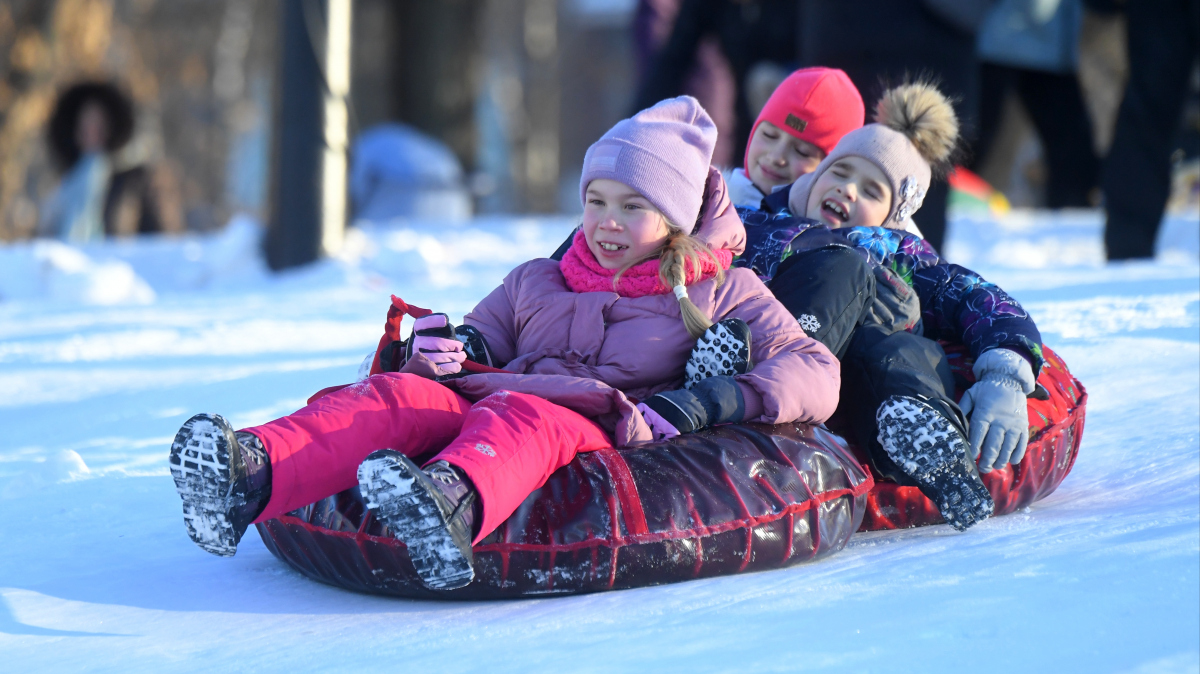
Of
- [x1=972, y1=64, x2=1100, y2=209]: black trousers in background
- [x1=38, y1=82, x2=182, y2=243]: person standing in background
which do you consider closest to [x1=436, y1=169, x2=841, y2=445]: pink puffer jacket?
[x1=972, y1=64, x2=1100, y2=209]: black trousers in background

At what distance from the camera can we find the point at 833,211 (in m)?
2.91

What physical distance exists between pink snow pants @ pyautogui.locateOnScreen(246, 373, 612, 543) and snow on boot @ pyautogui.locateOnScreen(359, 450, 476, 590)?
8 centimetres

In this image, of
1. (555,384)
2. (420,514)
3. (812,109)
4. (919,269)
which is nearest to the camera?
(420,514)

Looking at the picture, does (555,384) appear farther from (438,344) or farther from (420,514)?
(420,514)

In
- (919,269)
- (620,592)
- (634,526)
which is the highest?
(919,269)

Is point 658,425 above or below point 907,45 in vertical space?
below

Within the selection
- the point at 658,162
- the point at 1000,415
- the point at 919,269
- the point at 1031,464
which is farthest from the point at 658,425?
the point at 919,269

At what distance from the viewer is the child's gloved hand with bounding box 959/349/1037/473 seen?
2.34 m

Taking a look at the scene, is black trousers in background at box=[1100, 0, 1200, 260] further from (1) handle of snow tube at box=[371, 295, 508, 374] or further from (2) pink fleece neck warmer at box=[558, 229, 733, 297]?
(1) handle of snow tube at box=[371, 295, 508, 374]

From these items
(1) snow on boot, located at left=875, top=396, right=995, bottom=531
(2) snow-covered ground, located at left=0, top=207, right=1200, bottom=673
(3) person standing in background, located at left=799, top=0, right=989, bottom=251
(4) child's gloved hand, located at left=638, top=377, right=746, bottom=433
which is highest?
(3) person standing in background, located at left=799, top=0, right=989, bottom=251

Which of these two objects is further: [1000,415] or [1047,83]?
[1047,83]

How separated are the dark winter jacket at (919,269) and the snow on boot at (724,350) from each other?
0.43 m

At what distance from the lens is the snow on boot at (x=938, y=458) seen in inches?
85.3

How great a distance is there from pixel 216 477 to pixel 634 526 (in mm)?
637
